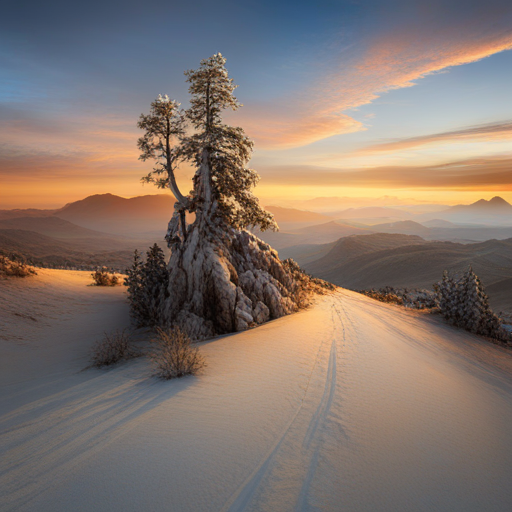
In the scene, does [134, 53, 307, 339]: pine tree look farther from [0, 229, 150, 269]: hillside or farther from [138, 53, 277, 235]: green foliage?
[0, 229, 150, 269]: hillside

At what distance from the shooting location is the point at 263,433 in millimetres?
3453

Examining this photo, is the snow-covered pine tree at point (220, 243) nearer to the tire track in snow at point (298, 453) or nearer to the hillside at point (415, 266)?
the tire track in snow at point (298, 453)

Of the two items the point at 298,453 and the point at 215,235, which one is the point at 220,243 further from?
the point at 298,453

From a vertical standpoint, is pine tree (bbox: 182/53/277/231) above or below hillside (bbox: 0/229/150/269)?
above

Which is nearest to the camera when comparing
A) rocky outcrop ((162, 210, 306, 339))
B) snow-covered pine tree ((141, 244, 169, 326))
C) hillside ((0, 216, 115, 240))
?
rocky outcrop ((162, 210, 306, 339))

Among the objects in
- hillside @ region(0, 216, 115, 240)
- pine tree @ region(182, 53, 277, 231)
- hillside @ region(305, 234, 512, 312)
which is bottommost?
hillside @ region(305, 234, 512, 312)

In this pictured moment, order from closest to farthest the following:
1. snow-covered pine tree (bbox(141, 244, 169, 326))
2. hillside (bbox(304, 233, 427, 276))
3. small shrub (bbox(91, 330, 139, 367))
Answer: small shrub (bbox(91, 330, 139, 367))
snow-covered pine tree (bbox(141, 244, 169, 326))
hillside (bbox(304, 233, 427, 276))

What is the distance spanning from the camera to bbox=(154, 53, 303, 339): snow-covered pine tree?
927cm

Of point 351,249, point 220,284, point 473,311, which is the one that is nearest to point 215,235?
point 220,284

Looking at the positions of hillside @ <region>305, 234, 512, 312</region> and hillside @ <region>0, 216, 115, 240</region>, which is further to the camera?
hillside @ <region>0, 216, 115, 240</region>

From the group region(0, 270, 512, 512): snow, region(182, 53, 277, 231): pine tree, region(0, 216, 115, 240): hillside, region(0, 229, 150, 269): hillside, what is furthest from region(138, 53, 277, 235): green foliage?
region(0, 216, 115, 240): hillside

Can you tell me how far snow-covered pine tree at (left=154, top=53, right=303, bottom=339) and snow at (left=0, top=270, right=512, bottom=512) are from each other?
222 cm

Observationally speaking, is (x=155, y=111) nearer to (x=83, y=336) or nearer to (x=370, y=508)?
(x=83, y=336)

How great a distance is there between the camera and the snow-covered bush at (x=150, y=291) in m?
10.6
